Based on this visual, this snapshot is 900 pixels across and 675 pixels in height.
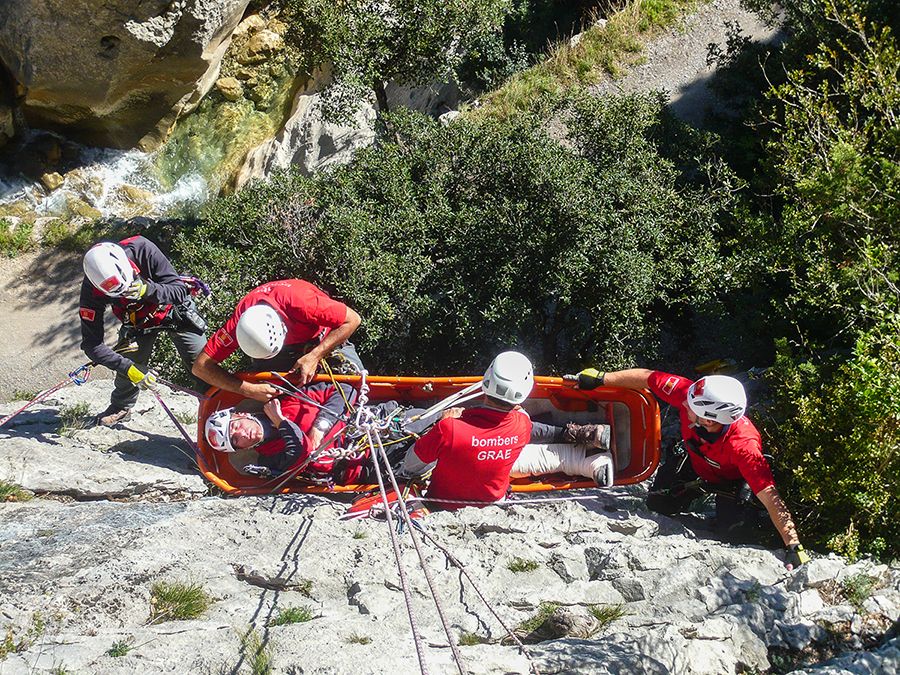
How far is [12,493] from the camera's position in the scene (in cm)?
636

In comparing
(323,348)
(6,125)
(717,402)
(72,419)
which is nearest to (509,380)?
(717,402)

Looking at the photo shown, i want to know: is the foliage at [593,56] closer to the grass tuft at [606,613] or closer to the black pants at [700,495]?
the black pants at [700,495]

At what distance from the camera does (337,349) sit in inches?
281

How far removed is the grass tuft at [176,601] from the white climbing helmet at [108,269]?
9.00 ft

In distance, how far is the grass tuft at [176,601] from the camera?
16.1ft

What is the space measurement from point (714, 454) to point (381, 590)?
2.82 metres

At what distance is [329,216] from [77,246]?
611cm


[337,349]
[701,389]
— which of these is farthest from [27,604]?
[701,389]

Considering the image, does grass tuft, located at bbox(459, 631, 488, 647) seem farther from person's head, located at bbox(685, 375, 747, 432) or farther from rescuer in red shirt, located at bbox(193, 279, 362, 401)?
rescuer in red shirt, located at bbox(193, 279, 362, 401)

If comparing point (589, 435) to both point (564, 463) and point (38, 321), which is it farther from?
point (38, 321)

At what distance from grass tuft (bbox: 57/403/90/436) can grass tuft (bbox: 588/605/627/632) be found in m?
5.06

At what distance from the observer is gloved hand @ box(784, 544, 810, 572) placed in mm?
5676

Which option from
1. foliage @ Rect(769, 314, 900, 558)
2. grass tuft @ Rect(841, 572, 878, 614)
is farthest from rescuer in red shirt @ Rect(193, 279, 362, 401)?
grass tuft @ Rect(841, 572, 878, 614)

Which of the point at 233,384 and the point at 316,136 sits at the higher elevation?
the point at 316,136
